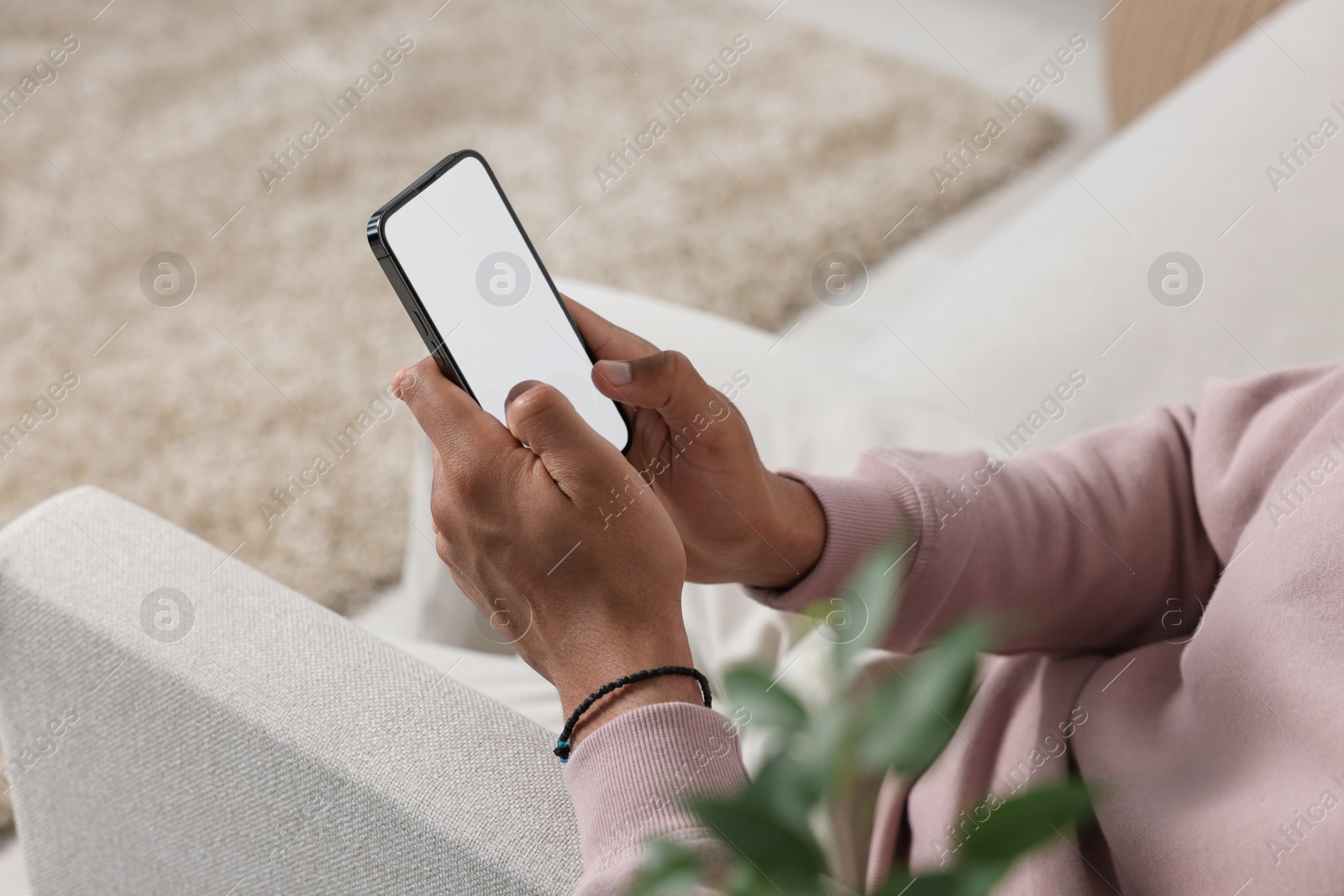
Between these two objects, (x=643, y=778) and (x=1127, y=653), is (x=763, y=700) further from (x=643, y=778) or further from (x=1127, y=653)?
(x=1127, y=653)

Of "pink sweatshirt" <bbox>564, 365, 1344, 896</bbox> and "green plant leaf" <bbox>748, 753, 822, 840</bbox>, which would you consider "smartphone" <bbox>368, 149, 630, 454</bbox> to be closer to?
"pink sweatshirt" <bbox>564, 365, 1344, 896</bbox>

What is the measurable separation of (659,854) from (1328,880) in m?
0.41

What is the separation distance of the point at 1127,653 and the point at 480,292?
0.49 meters

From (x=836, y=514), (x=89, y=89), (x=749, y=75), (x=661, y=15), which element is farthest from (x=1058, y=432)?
(x=89, y=89)

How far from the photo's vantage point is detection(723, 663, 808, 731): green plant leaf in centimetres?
23

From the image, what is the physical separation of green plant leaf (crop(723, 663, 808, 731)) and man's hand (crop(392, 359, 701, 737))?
287 millimetres

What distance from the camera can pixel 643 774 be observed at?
0.49 meters

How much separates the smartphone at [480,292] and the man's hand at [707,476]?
3 cm

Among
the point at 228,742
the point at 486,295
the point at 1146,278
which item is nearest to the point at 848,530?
the point at 486,295

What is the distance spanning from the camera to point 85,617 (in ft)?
2.17

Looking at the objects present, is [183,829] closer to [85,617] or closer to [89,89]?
[85,617]

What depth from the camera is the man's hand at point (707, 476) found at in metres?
0.62

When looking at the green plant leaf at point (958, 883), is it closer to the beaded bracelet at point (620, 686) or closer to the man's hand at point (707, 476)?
the beaded bracelet at point (620, 686)

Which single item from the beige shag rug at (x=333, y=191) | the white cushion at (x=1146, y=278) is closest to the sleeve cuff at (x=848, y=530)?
the white cushion at (x=1146, y=278)
